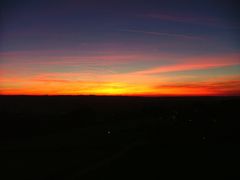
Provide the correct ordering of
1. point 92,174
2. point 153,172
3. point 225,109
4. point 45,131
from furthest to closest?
point 225,109, point 45,131, point 153,172, point 92,174

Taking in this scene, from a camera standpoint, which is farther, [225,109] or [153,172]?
[225,109]

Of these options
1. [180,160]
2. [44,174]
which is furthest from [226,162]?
[44,174]

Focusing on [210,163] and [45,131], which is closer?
[210,163]

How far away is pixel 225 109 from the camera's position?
85750 millimetres

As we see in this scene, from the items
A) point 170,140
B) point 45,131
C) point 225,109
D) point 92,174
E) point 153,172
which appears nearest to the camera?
point 92,174

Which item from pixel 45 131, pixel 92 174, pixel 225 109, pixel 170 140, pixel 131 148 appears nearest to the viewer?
pixel 92 174

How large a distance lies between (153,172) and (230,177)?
3259mm

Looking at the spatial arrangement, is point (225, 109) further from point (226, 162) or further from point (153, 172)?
point (153, 172)

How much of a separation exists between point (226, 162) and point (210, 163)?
1234 millimetres

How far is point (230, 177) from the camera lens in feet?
57.8

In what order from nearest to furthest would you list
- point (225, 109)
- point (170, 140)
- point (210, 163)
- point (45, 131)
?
point (210, 163) < point (170, 140) < point (45, 131) < point (225, 109)

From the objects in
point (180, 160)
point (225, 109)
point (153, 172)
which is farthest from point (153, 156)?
point (225, 109)

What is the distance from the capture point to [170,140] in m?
32.5

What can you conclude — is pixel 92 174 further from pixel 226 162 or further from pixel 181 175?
pixel 226 162
